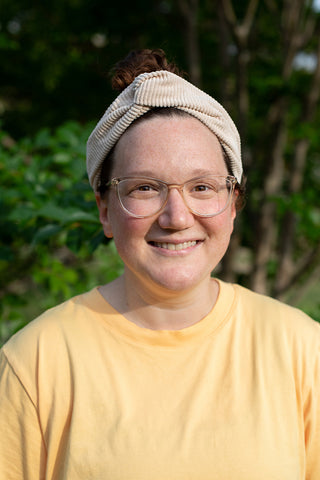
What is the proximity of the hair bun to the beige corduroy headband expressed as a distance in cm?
10

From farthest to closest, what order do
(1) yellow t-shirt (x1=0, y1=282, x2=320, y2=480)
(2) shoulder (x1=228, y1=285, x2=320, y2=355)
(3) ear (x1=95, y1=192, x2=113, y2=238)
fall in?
(3) ear (x1=95, y1=192, x2=113, y2=238) < (2) shoulder (x1=228, y1=285, x2=320, y2=355) < (1) yellow t-shirt (x1=0, y1=282, x2=320, y2=480)

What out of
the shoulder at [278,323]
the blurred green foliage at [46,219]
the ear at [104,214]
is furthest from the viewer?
the blurred green foliage at [46,219]

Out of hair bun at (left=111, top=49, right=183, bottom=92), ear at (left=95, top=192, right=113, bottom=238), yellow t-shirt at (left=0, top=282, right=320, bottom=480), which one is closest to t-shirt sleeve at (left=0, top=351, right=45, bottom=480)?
yellow t-shirt at (left=0, top=282, right=320, bottom=480)

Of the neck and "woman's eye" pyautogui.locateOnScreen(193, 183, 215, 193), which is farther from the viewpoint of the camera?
the neck

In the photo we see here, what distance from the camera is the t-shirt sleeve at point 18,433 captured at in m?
1.48

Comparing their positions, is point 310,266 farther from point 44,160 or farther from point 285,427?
point 285,427

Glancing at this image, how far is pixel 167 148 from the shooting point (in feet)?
4.65

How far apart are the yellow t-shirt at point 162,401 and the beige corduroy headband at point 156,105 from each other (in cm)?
53

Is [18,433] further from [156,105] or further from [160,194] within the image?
[156,105]

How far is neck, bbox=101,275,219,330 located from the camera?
1.57 meters

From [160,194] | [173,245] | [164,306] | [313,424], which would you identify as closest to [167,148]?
[160,194]

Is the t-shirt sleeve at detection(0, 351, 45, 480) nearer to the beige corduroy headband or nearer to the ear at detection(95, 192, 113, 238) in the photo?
the ear at detection(95, 192, 113, 238)

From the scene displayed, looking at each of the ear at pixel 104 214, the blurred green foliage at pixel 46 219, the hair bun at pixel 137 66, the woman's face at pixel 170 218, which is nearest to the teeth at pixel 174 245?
the woman's face at pixel 170 218

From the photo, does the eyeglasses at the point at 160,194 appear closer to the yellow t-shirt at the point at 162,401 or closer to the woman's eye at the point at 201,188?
the woman's eye at the point at 201,188
